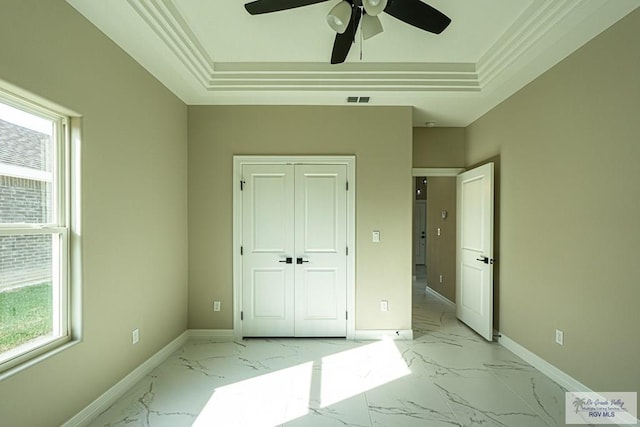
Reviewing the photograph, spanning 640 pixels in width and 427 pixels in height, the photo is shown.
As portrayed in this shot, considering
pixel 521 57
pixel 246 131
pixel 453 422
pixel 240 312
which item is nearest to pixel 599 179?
pixel 521 57

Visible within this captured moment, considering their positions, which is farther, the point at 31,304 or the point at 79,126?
the point at 79,126

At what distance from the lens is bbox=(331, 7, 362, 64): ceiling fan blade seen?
6.55ft

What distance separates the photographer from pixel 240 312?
11.2ft

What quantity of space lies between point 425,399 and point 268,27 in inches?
124

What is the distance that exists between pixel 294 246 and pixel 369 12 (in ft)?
7.75

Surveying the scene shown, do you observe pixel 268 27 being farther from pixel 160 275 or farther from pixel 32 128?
pixel 160 275

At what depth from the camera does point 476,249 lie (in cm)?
360

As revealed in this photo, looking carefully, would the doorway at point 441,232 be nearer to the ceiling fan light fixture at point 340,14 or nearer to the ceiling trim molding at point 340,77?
the ceiling trim molding at point 340,77

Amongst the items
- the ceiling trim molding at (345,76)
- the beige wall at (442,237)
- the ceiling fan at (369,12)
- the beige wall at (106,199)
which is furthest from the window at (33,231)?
the beige wall at (442,237)

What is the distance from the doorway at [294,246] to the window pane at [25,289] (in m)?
1.72

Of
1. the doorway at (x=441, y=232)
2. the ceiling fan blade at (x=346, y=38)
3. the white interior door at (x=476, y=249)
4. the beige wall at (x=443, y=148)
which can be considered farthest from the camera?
the doorway at (x=441, y=232)

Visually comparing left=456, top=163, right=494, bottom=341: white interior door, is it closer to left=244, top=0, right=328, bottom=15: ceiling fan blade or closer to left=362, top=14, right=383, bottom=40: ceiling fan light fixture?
left=362, top=14, right=383, bottom=40: ceiling fan light fixture

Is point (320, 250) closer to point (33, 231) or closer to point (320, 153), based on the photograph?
point (320, 153)

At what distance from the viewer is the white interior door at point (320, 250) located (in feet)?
11.2
